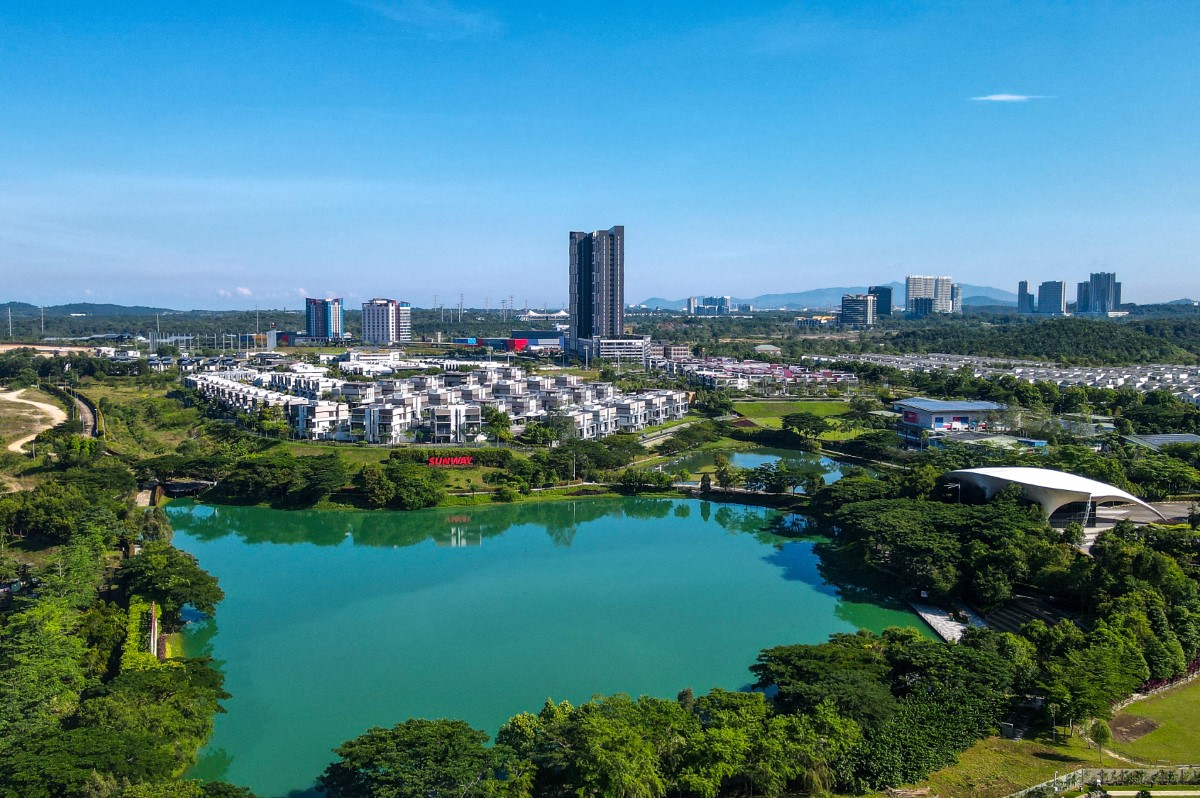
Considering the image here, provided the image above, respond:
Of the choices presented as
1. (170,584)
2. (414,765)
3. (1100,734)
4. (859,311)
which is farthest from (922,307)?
(414,765)

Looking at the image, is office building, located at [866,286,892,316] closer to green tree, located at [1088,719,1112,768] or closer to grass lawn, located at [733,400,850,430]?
grass lawn, located at [733,400,850,430]

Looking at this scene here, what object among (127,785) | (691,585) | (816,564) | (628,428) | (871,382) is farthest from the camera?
(871,382)

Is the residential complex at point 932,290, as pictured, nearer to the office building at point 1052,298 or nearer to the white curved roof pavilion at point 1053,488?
the office building at point 1052,298

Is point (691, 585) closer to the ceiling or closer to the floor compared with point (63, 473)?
closer to the floor

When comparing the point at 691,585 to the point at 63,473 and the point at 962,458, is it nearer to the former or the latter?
the point at 962,458

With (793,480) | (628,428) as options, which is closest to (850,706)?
(793,480)

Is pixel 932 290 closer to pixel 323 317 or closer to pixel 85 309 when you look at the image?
pixel 323 317
